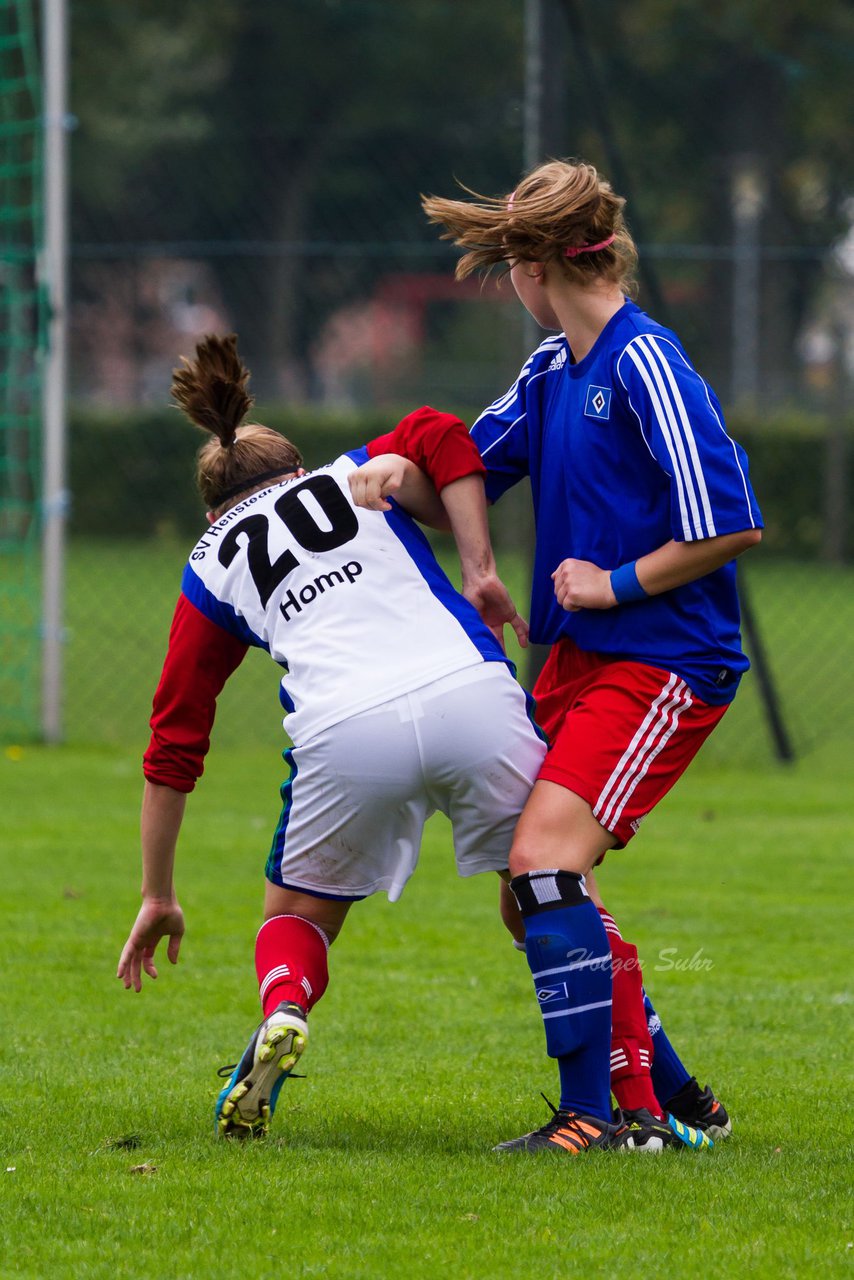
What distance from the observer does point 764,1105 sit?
416 cm

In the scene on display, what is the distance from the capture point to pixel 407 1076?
4.41 meters

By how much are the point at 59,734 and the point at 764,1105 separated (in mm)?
6898

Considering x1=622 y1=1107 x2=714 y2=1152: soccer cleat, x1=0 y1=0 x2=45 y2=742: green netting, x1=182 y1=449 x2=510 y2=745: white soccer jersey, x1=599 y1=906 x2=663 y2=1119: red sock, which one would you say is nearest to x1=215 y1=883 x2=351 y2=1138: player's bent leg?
x1=182 y1=449 x2=510 y2=745: white soccer jersey

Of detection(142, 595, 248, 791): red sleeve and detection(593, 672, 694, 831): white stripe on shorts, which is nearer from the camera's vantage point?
detection(593, 672, 694, 831): white stripe on shorts

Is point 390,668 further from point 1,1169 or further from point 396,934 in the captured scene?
point 396,934

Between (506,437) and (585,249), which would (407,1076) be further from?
(585,249)

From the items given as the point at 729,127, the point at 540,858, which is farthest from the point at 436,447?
the point at 729,127

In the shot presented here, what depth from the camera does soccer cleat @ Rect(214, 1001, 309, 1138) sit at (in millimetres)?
3547

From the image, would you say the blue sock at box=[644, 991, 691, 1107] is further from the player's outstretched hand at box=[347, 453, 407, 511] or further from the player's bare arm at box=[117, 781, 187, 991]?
the player's outstretched hand at box=[347, 453, 407, 511]

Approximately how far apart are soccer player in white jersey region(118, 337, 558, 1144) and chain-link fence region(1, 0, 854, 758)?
21.6 ft

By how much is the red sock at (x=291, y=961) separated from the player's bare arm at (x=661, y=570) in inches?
34.1

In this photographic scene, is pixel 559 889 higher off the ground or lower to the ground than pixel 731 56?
lower

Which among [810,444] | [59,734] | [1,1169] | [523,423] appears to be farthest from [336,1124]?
[810,444]

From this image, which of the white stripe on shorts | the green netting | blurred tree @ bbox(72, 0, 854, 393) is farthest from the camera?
blurred tree @ bbox(72, 0, 854, 393)
